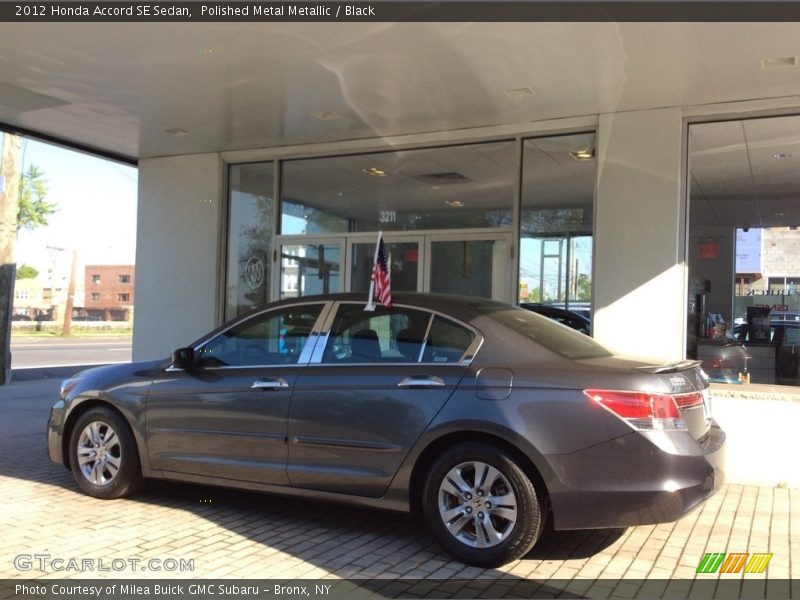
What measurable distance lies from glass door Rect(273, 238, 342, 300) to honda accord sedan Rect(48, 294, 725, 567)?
430 cm

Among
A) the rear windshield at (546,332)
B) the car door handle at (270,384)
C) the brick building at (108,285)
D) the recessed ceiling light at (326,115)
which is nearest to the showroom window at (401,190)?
the recessed ceiling light at (326,115)

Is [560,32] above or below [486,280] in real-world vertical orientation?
above

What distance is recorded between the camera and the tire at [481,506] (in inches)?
165

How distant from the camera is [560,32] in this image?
5457 millimetres

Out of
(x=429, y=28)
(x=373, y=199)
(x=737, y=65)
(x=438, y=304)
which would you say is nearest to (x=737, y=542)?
(x=438, y=304)

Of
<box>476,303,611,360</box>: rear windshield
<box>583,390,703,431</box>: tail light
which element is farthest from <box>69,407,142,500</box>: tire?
<box>583,390,703,431</box>: tail light

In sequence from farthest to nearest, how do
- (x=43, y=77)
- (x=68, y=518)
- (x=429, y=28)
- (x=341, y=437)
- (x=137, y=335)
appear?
(x=137, y=335), (x=43, y=77), (x=429, y=28), (x=68, y=518), (x=341, y=437)

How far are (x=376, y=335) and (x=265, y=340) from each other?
0.90 meters

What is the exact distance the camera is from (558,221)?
8219 millimetres

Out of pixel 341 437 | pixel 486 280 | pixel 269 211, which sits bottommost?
pixel 341 437

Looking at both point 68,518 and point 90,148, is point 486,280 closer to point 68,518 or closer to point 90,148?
point 68,518

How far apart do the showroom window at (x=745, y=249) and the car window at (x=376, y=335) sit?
12.8ft

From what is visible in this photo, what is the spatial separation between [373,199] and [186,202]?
8.91 feet

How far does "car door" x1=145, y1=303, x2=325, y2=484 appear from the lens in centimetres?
498
